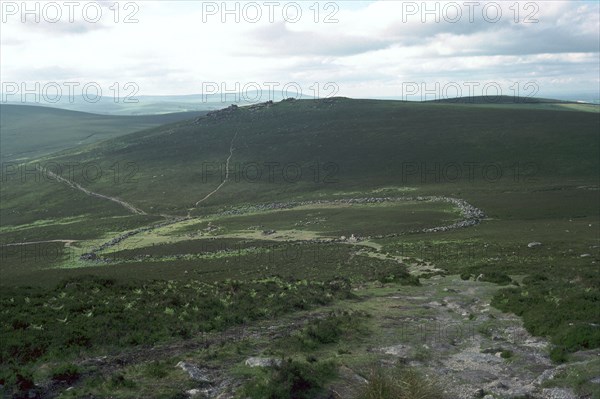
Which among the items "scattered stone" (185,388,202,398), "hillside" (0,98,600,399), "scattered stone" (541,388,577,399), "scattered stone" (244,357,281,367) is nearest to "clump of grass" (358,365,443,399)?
"hillside" (0,98,600,399)

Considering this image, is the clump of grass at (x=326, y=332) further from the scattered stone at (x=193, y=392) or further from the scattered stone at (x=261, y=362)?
the scattered stone at (x=193, y=392)

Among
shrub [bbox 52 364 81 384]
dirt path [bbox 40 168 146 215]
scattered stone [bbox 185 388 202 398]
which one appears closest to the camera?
scattered stone [bbox 185 388 202 398]

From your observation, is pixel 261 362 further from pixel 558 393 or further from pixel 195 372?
pixel 558 393

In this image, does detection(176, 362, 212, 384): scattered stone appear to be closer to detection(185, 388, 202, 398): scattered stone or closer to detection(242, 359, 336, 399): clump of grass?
detection(185, 388, 202, 398): scattered stone

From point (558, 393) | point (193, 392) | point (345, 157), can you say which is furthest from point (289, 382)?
point (345, 157)

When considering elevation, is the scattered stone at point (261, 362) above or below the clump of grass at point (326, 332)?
above

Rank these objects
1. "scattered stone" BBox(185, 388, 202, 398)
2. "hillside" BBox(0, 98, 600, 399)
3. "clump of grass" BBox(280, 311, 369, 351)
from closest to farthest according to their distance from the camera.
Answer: "scattered stone" BBox(185, 388, 202, 398) < "hillside" BBox(0, 98, 600, 399) < "clump of grass" BBox(280, 311, 369, 351)

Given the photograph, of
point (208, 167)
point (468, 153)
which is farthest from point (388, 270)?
point (208, 167)

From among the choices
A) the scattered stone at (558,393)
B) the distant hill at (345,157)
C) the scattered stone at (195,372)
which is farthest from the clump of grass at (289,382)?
the distant hill at (345,157)
